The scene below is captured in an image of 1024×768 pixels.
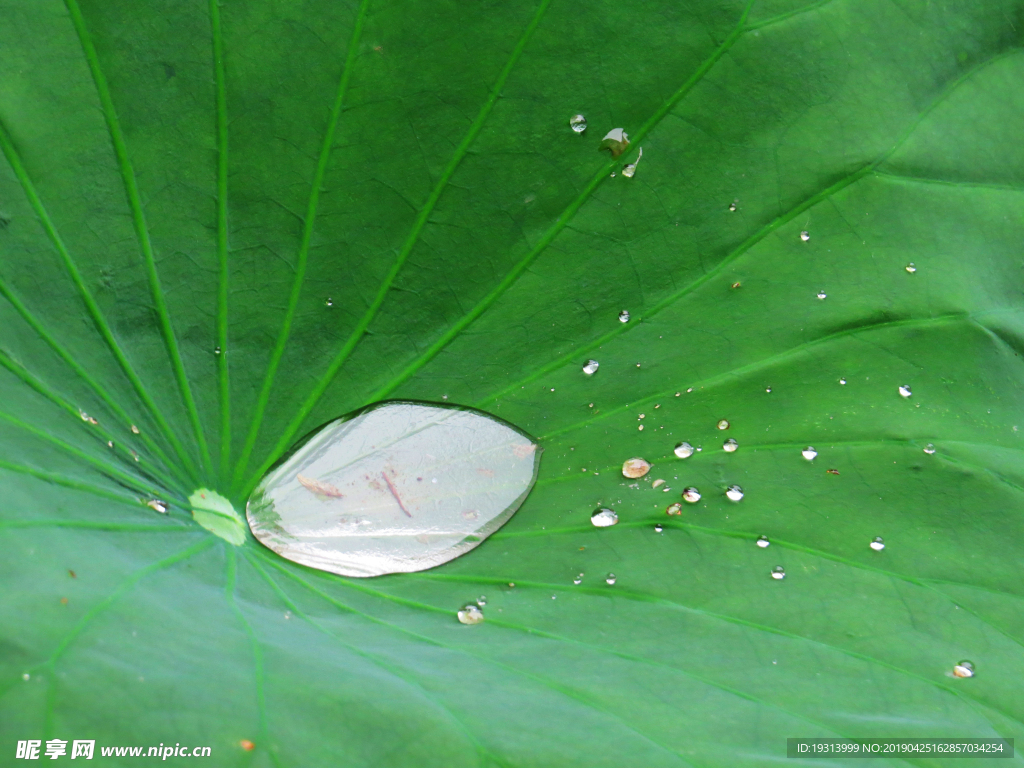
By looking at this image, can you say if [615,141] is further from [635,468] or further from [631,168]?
[635,468]

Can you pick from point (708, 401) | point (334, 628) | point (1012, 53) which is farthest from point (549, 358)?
point (1012, 53)

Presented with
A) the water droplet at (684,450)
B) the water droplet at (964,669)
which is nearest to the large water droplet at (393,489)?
the water droplet at (684,450)

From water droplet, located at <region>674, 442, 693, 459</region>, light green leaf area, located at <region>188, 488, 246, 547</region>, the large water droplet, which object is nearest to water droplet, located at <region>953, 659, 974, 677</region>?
water droplet, located at <region>674, 442, 693, 459</region>

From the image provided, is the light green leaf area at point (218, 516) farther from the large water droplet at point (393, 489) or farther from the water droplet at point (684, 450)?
the water droplet at point (684, 450)

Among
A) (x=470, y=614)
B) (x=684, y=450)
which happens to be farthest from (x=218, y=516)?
(x=684, y=450)

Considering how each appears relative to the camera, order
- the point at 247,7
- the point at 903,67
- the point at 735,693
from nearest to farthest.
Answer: the point at 735,693 → the point at 247,7 → the point at 903,67

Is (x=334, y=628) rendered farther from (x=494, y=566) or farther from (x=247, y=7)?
(x=247, y=7)
